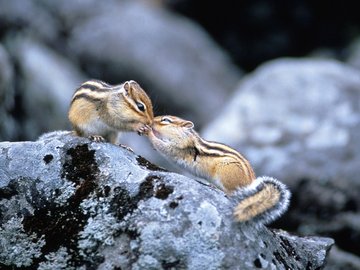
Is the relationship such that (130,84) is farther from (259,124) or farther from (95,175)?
(259,124)

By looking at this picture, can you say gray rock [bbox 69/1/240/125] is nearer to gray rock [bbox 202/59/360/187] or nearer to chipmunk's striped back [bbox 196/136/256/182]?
gray rock [bbox 202/59/360/187]

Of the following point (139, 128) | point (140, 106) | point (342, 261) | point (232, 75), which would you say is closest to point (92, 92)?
point (140, 106)

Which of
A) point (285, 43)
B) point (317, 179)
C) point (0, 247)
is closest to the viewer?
point (0, 247)

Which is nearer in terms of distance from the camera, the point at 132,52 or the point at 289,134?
the point at 289,134

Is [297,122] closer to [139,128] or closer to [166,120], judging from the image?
[166,120]

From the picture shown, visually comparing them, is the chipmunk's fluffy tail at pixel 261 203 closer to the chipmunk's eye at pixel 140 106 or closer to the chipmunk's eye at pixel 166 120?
the chipmunk's eye at pixel 140 106

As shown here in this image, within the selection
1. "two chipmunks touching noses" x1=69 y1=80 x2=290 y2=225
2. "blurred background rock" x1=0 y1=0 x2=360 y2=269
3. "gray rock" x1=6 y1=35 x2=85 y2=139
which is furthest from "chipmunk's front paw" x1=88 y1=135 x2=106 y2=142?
"gray rock" x1=6 y1=35 x2=85 y2=139

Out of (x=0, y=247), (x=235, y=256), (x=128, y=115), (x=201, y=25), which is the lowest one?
(x=0, y=247)

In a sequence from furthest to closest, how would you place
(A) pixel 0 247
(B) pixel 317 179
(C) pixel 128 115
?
(B) pixel 317 179 < (C) pixel 128 115 < (A) pixel 0 247

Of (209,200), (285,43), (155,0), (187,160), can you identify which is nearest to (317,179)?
(187,160)
